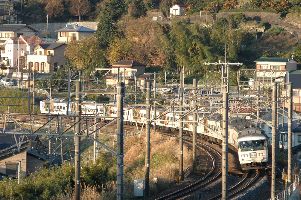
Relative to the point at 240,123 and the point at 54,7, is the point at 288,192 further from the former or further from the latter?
the point at 54,7

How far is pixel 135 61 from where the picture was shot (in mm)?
33656

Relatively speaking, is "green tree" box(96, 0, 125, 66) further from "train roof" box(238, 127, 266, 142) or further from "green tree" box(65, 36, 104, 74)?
"train roof" box(238, 127, 266, 142)

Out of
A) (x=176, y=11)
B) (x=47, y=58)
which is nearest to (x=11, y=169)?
(x=47, y=58)

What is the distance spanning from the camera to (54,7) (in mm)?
43281

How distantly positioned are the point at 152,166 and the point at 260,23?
19.3 meters

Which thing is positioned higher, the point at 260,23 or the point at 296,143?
the point at 260,23

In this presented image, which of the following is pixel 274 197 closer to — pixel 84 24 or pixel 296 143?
pixel 296 143

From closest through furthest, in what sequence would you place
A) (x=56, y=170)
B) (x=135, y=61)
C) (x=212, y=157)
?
(x=56, y=170)
(x=212, y=157)
(x=135, y=61)

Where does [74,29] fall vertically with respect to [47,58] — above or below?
above

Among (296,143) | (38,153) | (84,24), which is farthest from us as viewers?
(84,24)

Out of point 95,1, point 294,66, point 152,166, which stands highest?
point 95,1

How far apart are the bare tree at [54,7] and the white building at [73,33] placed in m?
2.94

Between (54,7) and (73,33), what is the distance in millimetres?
4723

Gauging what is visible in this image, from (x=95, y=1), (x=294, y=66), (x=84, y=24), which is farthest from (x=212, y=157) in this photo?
(x=95, y=1)
